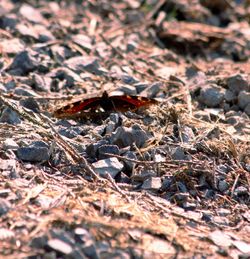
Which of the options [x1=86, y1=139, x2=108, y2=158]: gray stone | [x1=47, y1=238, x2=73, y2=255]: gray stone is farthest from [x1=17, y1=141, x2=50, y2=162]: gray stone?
[x1=47, y1=238, x2=73, y2=255]: gray stone

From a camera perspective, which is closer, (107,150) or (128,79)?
(107,150)

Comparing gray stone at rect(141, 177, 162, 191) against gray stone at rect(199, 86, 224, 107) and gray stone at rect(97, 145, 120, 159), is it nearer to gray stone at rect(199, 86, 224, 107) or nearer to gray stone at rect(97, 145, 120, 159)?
gray stone at rect(97, 145, 120, 159)

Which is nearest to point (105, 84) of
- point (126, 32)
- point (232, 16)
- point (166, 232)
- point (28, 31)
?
point (28, 31)

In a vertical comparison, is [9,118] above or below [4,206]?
below

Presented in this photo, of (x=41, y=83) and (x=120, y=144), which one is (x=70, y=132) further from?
(x=41, y=83)

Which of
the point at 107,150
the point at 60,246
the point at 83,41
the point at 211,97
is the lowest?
the point at 83,41

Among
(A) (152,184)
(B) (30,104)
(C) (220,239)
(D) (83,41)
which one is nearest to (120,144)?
(A) (152,184)

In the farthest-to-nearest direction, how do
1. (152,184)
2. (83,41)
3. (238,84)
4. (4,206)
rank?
1. (83,41)
2. (238,84)
3. (152,184)
4. (4,206)

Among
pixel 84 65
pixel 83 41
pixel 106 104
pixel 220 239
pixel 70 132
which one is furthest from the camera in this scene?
pixel 83 41
